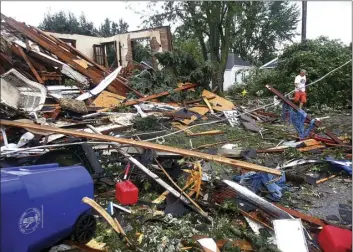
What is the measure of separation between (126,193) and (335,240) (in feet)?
6.78

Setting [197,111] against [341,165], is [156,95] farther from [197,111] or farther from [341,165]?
[341,165]

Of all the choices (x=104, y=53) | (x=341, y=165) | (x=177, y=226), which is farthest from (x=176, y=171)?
(x=104, y=53)

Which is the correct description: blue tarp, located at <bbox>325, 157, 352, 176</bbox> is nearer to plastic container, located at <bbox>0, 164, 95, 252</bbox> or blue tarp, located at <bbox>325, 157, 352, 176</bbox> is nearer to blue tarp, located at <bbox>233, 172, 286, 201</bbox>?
blue tarp, located at <bbox>233, 172, 286, 201</bbox>

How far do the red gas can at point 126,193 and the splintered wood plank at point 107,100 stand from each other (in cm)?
514

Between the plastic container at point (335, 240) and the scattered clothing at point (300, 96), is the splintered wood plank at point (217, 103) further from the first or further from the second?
the plastic container at point (335, 240)

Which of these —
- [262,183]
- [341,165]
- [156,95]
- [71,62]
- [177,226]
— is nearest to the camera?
[177,226]

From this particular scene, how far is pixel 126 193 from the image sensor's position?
3.45 m

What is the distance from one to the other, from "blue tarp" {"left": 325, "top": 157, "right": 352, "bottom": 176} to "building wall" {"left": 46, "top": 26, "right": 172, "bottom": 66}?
11181mm

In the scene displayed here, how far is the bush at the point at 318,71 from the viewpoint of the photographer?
461 inches

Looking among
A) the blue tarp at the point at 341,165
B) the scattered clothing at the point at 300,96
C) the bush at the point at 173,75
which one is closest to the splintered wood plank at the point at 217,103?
the bush at the point at 173,75

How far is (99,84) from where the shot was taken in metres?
9.40

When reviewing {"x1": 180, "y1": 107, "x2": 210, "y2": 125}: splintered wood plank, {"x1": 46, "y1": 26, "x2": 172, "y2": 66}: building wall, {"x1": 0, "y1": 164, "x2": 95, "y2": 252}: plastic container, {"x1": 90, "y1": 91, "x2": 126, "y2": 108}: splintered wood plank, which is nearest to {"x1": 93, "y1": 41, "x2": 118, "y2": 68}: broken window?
{"x1": 46, "y1": 26, "x2": 172, "y2": 66}: building wall

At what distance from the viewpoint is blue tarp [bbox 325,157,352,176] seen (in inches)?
180

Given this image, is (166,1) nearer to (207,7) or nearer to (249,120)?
(207,7)
